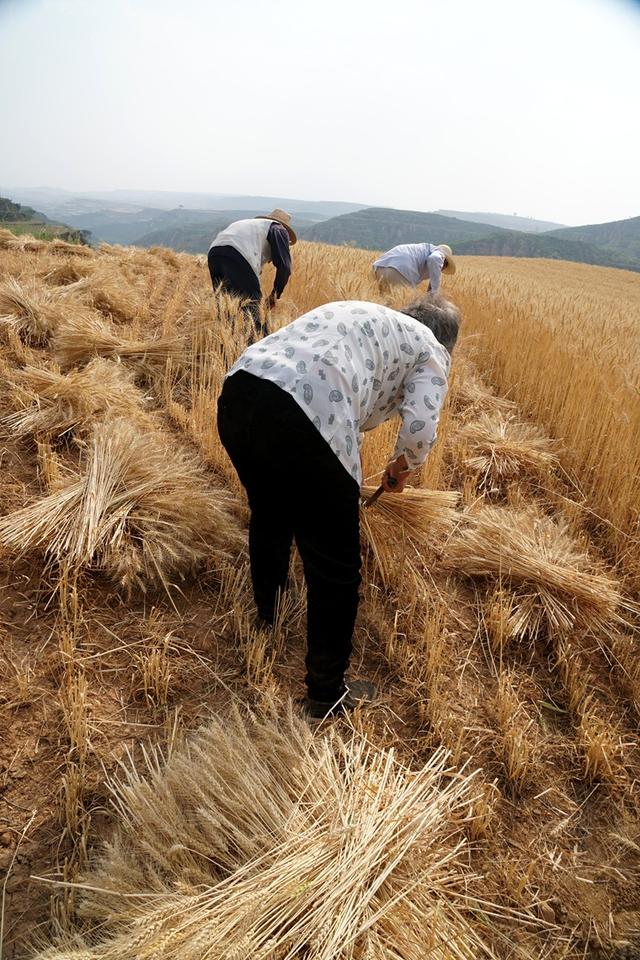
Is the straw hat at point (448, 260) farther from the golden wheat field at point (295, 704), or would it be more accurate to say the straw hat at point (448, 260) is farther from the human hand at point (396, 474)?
A: the human hand at point (396, 474)

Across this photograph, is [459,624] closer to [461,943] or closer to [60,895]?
[461,943]

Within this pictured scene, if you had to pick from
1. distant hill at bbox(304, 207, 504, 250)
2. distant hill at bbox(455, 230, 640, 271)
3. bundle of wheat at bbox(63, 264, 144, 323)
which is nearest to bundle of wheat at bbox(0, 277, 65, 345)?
bundle of wheat at bbox(63, 264, 144, 323)

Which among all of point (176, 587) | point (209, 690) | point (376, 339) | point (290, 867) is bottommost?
point (209, 690)

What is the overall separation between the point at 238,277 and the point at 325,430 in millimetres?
2835

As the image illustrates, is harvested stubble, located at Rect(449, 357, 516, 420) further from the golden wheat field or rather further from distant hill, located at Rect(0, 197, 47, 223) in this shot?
distant hill, located at Rect(0, 197, 47, 223)

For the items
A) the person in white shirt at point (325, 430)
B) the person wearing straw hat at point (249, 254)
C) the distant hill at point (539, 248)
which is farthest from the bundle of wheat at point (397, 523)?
the distant hill at point (539, 248)

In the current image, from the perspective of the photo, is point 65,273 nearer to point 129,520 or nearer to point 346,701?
point 129,520

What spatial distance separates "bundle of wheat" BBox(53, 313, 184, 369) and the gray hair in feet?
6.56

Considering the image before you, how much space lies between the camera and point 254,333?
309 centimetres

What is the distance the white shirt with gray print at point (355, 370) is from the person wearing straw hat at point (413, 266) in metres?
3.27

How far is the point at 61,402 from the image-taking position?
7.59 feet

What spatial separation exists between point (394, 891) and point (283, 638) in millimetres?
818

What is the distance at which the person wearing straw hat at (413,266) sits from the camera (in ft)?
14.5

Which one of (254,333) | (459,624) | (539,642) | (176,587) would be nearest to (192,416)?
(254,333)
